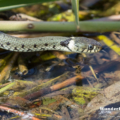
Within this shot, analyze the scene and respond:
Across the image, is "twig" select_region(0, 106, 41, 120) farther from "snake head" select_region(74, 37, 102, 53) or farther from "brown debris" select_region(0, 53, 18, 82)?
"snake head" select_region(74, 37, 102, 53)

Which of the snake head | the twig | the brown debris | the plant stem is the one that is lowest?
the twig

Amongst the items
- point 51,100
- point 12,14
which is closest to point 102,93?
point 51,100

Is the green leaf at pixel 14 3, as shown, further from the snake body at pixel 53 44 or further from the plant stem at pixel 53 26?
the snake body at pixel 53 44

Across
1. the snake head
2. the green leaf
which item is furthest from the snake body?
the green leaf

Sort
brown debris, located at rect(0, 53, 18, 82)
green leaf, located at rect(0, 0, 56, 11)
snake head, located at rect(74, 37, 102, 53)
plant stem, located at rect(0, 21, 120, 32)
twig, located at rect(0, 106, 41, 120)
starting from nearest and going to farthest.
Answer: twig, located at rect(0, 106, 41, 120) → green leaf, located at rect(0, 0, 56, 11) → brown debris, located at rect(0, 53, 18, 82) → plant stem, located at rect(0, 21, 120, 32) → snake head, located at rect(74, 37, 102, 53)

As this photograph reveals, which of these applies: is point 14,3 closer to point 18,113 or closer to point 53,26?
point 53,26

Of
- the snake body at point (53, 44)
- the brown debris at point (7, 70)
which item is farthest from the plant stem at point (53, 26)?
the brown debris at point (7, 70)

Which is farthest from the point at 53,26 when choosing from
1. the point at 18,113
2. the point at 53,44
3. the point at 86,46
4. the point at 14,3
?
the point at 18,113
